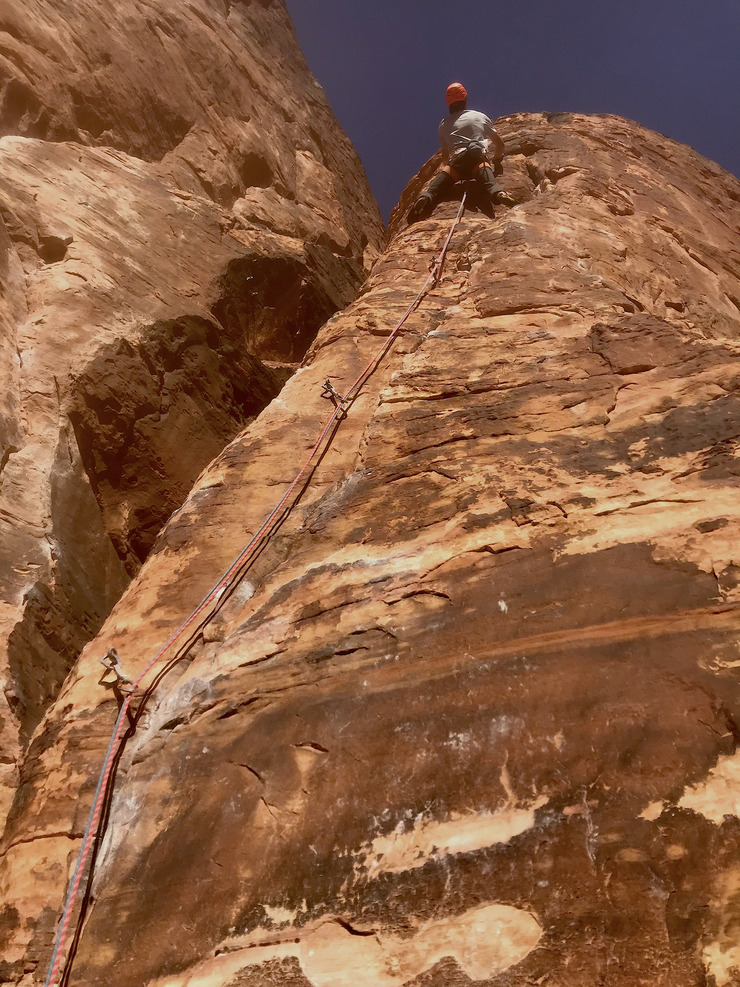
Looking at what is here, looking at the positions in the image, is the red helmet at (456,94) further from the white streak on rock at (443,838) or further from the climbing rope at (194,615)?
the white streak on rock at (443,838)

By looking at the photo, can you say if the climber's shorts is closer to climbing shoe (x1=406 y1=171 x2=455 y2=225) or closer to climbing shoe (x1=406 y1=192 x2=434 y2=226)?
climbing shoe (x1=406 y1=171 x2=455 y2=225)

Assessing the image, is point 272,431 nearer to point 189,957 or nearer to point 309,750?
point 309,750

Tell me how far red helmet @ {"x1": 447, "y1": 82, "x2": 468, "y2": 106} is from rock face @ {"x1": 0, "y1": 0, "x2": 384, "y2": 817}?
2234 mm

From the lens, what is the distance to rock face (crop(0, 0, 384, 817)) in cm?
346

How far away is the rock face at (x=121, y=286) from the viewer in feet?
11.3

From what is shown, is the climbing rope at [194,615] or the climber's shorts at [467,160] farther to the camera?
the climber's shorts at [467,160]

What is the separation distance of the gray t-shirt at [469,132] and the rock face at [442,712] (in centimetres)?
494

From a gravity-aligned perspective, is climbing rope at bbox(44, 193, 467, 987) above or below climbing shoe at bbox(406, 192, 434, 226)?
below

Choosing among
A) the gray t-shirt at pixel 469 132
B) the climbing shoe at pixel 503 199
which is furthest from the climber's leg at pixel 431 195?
the climbing shoe at pixel 503 199

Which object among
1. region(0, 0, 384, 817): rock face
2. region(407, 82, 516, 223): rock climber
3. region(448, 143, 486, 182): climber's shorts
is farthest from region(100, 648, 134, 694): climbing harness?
region(448, 143, 486, 182): climber's shorts

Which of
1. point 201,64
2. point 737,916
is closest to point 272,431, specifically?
point 737,916

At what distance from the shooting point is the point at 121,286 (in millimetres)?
4852

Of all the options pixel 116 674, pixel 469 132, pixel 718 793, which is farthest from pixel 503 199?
pixel 718 793

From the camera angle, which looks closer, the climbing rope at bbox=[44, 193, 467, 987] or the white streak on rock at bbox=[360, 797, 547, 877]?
the white streak on rock at bbox=[360, 797, 547, 877]
